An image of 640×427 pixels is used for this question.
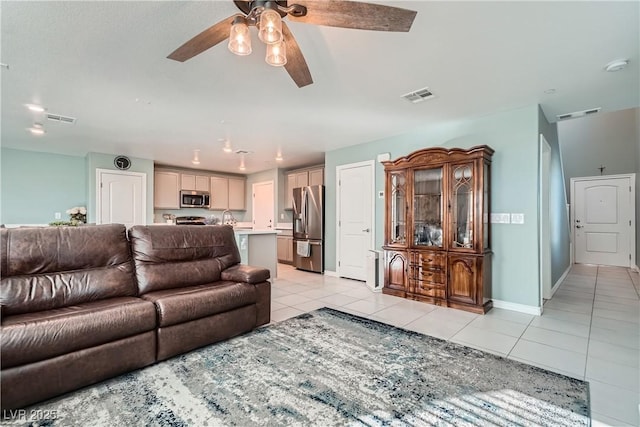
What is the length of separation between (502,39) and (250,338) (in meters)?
3.18

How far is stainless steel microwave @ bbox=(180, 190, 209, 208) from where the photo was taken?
729 cm

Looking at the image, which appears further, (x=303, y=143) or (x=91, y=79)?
(x=303, y=143)

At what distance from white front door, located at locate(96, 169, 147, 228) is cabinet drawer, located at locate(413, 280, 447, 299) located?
5.60 metres

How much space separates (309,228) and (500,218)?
3498 mm

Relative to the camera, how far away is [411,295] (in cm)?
402

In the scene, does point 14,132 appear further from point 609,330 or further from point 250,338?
point 609,330

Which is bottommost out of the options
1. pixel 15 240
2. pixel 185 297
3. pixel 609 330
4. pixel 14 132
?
pixel 609 330

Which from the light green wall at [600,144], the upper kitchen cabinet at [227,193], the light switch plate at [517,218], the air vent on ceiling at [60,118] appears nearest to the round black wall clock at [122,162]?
the air vent on ceiling at [60,118]

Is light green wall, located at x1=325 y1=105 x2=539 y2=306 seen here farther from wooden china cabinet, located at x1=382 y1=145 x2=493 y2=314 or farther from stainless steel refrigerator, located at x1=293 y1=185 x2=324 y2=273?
stainless steel refrigerator, located at x1=293 y1=185 x2=324 y2=273

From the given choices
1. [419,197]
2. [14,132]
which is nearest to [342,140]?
[419,197]

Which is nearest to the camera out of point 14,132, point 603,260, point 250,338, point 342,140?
point 250,338

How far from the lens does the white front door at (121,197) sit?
5.69 metres

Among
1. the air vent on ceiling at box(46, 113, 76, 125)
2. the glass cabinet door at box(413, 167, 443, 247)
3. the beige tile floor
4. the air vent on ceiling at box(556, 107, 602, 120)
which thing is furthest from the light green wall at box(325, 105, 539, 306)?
the air vent on ceiling at box(46, 113, 76, 125)

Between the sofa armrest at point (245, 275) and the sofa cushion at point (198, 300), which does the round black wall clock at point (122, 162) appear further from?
the sofa cushion at point (198, 300)
